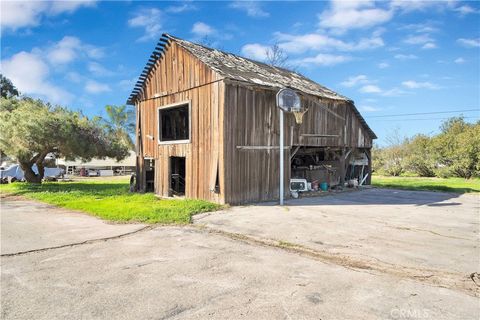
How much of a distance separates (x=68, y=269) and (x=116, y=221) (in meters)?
4.12

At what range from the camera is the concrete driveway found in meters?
3.87

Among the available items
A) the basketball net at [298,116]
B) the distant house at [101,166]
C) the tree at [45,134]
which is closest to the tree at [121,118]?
the distant house at [101,166]

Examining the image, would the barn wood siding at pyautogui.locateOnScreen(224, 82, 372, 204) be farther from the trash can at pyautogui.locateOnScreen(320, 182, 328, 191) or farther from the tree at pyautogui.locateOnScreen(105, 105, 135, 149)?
the tree at pyautogui.locateOnScreen(105, 105, 135, 149)

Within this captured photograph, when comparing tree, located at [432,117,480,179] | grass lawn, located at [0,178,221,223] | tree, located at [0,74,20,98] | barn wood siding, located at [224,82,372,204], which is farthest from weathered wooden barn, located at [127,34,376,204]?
tree, located at [0,74,20,98]

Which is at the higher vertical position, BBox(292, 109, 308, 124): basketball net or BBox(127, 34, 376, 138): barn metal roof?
BBox(127, 34, 376, 138): barn metal roof

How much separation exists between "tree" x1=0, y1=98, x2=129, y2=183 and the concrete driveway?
930 centimetres

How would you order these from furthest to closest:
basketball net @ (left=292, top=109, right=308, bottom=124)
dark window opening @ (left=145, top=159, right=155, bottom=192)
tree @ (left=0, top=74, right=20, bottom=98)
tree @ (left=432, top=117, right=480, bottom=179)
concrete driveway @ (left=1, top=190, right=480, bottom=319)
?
tree @ (left=0, top=74, right=20, bottom=98), tree @ (left=432, top=117, right=480, bottom=179), dark window opening @ (left=145, top=159, right=155, bottom=192), basketball net @ (left=292, top=109, right=308, bottom=124), concrete driveway @ (left=1, top=190, right=480, bottom=319)

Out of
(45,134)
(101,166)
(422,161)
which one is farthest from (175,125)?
(101,166)

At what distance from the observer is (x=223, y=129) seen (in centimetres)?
1157

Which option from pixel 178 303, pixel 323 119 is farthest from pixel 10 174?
pixel 178 303

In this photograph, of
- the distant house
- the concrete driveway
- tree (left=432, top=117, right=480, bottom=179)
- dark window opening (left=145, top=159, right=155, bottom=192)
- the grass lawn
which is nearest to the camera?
the concrete driveway

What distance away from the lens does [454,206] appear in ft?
39.6

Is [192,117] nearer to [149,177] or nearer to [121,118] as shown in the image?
[149,177]

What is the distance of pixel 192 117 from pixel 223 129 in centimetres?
208
